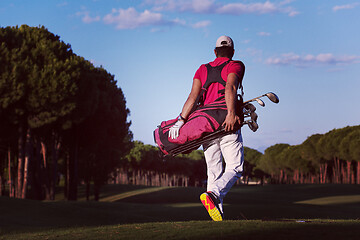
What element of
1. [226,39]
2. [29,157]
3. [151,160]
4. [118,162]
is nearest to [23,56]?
[29,157]

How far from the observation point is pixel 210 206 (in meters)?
10.6

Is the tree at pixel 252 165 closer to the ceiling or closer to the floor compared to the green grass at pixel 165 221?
closer to the ceiling

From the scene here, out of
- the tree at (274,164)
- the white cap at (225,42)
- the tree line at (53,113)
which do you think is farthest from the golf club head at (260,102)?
the tree at (274,164)

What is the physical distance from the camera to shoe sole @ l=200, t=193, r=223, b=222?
10.5 m

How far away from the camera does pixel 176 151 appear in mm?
10930

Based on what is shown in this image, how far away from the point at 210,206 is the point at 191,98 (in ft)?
7.47

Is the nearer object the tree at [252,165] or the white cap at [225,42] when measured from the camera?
the white cap at [225,42]

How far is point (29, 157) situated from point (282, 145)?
13068cm

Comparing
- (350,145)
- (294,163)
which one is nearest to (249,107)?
(350,145)

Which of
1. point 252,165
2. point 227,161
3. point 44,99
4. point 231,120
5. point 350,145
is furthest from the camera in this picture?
point 252,165

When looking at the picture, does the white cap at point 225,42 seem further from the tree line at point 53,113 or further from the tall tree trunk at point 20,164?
the tall tree trunk at point 20,164

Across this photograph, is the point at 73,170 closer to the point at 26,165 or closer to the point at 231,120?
the point at 26,165

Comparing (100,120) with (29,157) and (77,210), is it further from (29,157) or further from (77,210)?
(77,210)

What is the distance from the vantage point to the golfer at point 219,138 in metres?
10.6
